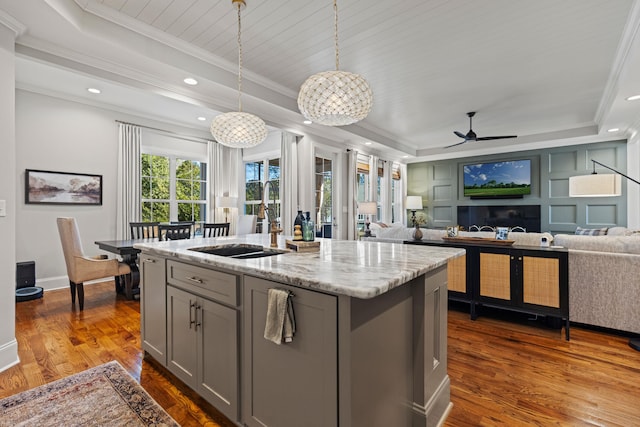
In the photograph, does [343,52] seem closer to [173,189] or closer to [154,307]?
[154,307]

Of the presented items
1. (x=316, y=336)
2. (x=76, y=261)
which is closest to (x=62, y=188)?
(x=76, y=261)

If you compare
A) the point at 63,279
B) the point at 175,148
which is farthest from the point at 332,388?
the point at 175,148

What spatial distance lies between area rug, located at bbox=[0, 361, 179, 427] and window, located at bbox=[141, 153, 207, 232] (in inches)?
158

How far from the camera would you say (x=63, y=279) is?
4.54 m

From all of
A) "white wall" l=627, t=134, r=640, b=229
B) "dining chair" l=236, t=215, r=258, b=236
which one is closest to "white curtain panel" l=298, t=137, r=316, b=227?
"dining chair" l=236, t=215, r=258, b=236

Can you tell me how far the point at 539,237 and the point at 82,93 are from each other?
244 inches

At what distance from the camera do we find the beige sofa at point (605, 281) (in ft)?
8.95

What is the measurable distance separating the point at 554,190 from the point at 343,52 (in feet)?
21.1

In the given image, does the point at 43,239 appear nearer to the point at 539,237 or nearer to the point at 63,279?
the point at 63,279

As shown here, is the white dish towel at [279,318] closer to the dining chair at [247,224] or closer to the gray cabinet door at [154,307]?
the gray cabinet door at [154,307]

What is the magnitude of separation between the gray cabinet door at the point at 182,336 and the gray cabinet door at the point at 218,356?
0.25ft

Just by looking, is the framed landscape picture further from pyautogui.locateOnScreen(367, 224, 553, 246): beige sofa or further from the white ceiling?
pyautogui.locateOnScreen(367, 224, 553, 246): beige sofa

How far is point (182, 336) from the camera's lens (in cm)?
197

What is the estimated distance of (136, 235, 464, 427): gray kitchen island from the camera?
1.21 meters
